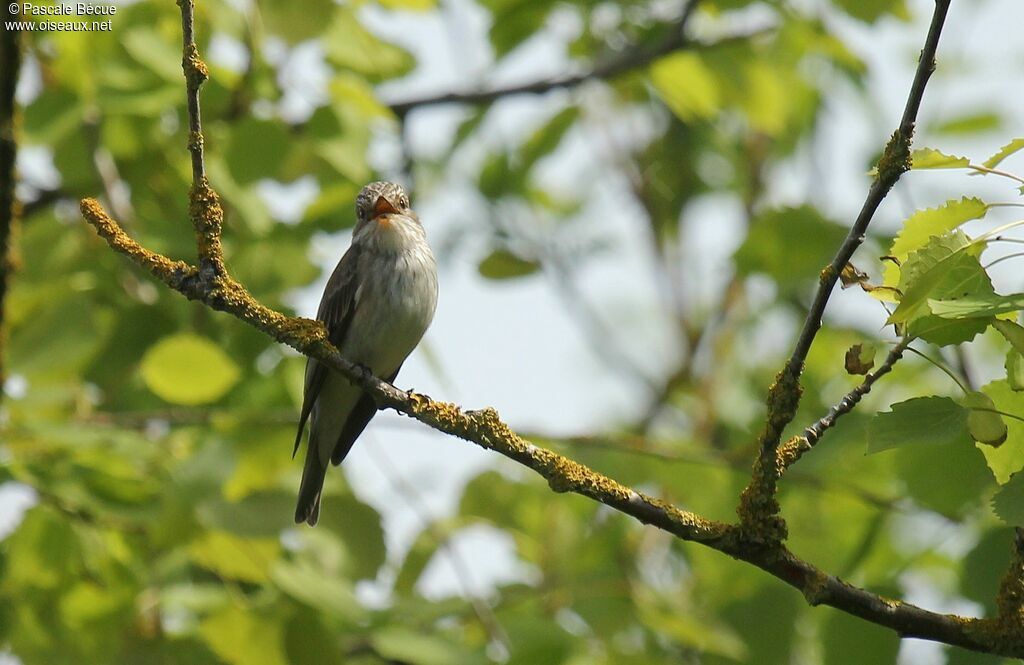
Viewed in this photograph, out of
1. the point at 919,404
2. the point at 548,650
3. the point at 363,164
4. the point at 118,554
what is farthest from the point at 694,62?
the point at 919,404

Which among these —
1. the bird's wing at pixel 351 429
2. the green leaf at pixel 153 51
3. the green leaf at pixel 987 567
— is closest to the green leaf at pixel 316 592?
the bird's wing at pixel 351 429

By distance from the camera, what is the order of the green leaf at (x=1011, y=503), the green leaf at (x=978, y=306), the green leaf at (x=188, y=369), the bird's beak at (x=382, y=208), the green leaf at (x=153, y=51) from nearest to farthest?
the green leaf at (x=978, y=306), the green leaf at (x=1011, y=503), the green leaf at (x=188, y=369), the green leaf at (x=153, y=51), the bird's beak at (x=382, y=208)

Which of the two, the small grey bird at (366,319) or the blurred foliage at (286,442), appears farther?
the small grey bird at (366,319)

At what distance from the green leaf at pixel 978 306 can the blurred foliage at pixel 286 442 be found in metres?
1.18

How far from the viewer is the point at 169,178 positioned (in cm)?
626

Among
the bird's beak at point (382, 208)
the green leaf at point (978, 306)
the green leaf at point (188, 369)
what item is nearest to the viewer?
the green leaf at point (978, 306)

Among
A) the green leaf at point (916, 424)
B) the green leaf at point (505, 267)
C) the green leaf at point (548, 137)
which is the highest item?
the green leaf at point (548, 137)

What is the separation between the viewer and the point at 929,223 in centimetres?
276

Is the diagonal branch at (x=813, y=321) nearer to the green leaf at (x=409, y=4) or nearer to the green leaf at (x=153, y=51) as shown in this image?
the green leaf at (x=153, y=51)

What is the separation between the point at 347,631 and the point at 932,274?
390cm

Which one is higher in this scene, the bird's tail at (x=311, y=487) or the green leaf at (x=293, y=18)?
the green leaf at (x=293, y=18)

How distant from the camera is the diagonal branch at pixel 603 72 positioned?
253 inches

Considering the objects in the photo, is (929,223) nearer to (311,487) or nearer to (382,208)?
(311,487)

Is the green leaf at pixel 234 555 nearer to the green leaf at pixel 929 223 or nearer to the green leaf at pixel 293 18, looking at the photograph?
the green leaf at pixel 293 18
